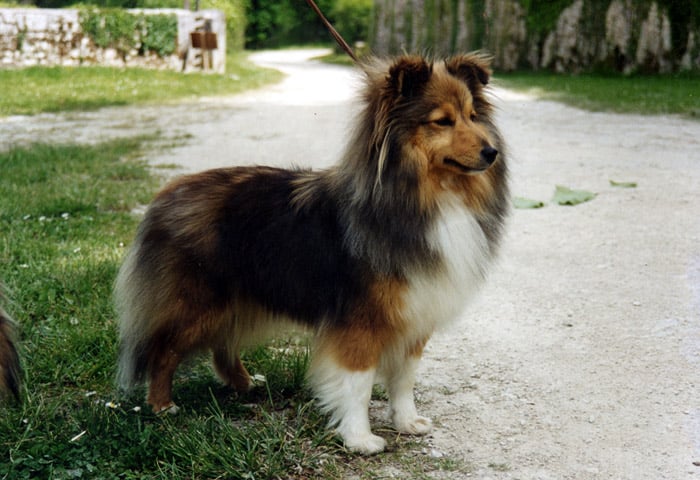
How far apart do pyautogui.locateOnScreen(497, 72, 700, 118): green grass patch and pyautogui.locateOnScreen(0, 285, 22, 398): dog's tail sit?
10.8 metres

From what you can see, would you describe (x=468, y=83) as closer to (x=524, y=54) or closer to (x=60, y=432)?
(x=60, y=432)

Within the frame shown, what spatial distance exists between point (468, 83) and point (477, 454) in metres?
1.59

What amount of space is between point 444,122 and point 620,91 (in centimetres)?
1230

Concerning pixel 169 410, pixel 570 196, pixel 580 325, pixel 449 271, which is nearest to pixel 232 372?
pixel 169 410

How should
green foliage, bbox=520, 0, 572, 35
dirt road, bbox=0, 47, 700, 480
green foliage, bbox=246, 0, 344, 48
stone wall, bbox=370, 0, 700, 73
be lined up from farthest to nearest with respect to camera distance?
green foliage, bbox=246, 0, 344, 48, green foliage, bbox=520, 0, 572, 35, stone wall, bbox=370, 0, 700, 73, dirt road, bbox=0, 47, 700, 480

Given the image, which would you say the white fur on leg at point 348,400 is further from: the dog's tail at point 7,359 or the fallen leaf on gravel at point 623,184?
the fallen leaf on gravel at point 623,184

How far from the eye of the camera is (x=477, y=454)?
11.3 ft

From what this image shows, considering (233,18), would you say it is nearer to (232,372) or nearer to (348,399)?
(232,372)

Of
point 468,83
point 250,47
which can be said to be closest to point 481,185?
point 468,83

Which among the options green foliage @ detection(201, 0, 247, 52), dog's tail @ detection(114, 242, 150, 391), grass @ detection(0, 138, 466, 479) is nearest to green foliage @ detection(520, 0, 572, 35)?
green foliage @ detection(201, 0, 247, 52)

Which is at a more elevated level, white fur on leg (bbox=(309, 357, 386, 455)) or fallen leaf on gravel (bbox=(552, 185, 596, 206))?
fallen leaf on gravel (bbox=(552, 185, 596, 206))

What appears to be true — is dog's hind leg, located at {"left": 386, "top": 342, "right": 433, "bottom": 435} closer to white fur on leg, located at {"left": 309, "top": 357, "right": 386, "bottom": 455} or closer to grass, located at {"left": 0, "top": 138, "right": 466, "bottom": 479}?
grass, located at {"left": 0, "top": 138, "right": 466, "bottom": 479}

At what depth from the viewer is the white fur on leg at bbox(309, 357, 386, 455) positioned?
3.39m

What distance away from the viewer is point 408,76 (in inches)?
128
